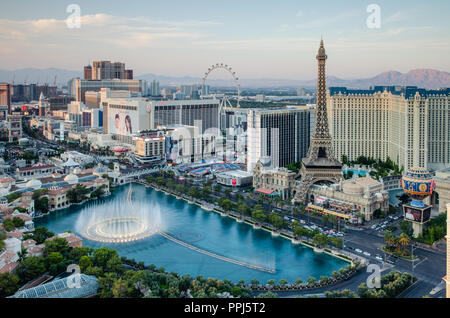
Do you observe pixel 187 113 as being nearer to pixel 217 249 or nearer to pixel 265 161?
pixel 265 161

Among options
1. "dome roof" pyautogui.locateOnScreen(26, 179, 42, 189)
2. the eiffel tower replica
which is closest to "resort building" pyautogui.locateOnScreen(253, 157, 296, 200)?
the eiffel tower replica

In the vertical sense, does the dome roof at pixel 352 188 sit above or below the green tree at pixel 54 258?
above

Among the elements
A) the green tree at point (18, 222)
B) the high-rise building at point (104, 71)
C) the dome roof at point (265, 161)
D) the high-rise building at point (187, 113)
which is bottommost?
the green tree at point (18, 222)

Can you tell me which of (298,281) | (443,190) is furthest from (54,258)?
(443,190)

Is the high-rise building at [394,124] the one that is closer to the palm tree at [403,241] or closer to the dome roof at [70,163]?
the palm tree at [403,241]

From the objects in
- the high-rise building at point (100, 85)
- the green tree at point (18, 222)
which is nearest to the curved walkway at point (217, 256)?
the green tree at point (18, 222)

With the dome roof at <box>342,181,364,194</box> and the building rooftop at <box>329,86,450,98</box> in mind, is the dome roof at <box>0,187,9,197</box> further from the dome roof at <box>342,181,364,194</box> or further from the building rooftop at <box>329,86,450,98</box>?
the building rooftop at <box>329,86,450,98</box>

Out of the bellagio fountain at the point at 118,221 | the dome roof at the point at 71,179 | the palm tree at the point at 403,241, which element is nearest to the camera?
the palm tree at the point at 403,241
